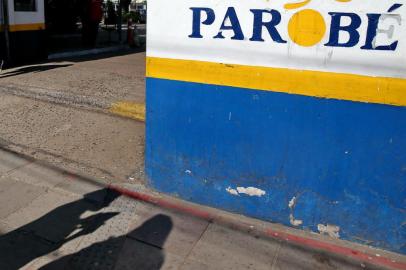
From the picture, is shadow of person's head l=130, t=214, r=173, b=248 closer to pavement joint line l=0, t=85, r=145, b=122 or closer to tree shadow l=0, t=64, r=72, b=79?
pavement joint line l=0, t=85, r=145, b=122

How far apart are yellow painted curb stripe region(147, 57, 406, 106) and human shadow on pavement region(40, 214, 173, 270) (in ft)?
5.10

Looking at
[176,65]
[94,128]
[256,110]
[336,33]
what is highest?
[336,33]

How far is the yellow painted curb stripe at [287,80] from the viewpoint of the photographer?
320 centimetres

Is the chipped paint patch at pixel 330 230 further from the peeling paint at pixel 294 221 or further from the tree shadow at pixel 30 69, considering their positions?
the tree shadow at pixel 30 69

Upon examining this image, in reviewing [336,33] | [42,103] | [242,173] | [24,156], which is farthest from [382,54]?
[42,103]

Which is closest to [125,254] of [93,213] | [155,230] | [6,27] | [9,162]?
[155,230]

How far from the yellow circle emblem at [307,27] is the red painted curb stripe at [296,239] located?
1.81m

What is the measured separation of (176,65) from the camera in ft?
13.0

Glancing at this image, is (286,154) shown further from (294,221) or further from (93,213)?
(93,213)

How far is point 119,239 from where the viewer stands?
374 centimetres

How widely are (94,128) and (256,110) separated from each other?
3.57m

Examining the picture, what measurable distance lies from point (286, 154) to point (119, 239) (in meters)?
1.77

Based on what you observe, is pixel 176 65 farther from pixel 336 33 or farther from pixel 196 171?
pixel 336 33

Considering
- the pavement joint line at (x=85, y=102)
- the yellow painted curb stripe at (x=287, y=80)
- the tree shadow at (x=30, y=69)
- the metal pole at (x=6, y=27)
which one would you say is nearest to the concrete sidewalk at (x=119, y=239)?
the yellow painted curb stripe at (x=287, y=80)
